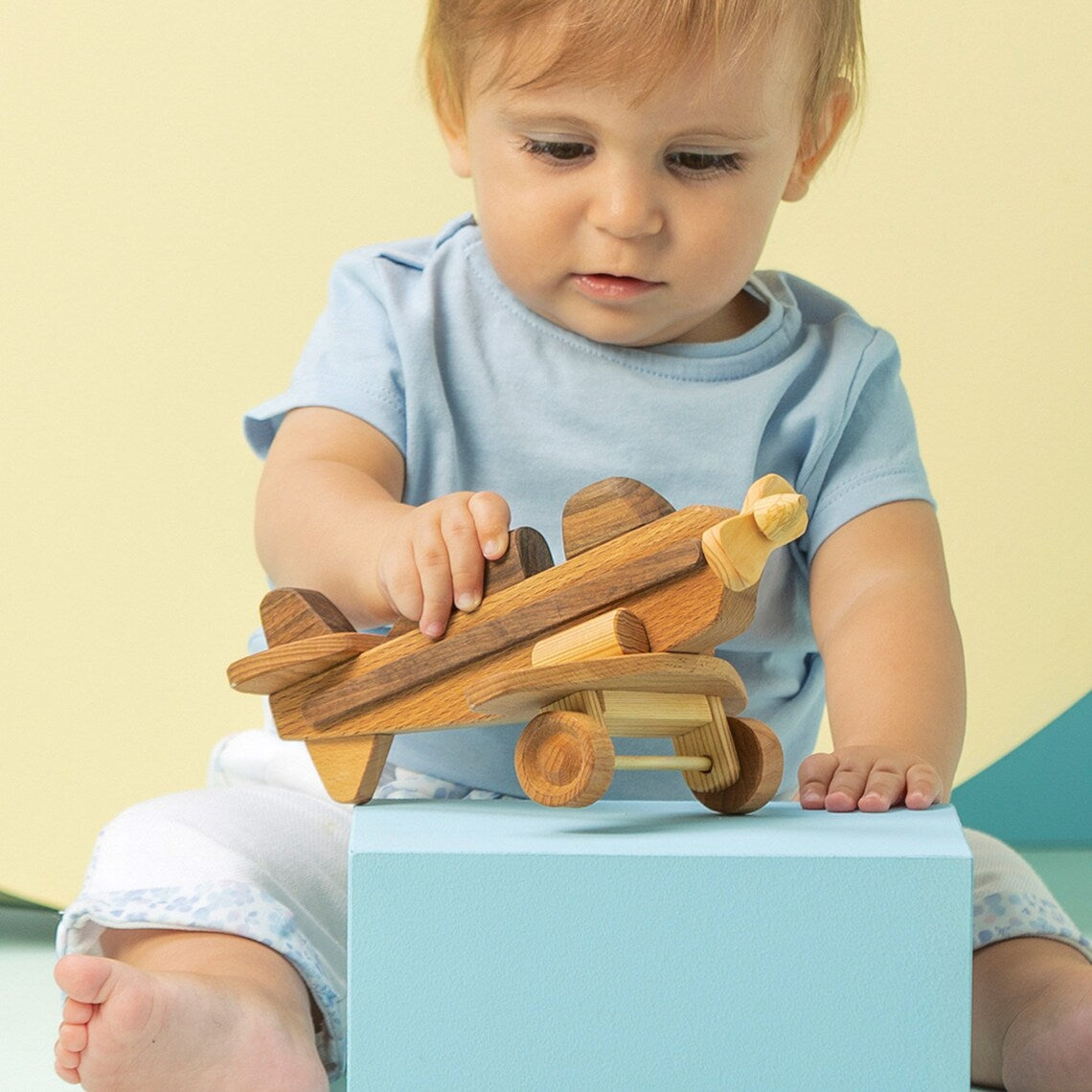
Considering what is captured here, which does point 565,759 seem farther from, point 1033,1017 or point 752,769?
point 1033,1017

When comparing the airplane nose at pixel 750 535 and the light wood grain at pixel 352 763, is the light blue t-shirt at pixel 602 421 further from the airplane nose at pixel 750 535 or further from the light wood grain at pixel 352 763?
the airplane nose at pixel 750 535

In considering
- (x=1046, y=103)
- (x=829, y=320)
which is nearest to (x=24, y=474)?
(x=829, y=320)

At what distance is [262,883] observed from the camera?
95 centimetres

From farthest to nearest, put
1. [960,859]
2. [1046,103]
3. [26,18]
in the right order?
[1046,103], [26,18], [960,859]

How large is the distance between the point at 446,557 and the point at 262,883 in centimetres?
23

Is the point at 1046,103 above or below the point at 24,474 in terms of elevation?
above

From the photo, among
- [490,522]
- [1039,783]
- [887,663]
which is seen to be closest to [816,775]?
[887,663]

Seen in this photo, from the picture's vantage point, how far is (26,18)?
1.74 metres

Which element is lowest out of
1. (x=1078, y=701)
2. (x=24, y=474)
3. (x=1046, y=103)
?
(x=1078, y=701)

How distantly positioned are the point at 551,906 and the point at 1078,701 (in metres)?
1.45

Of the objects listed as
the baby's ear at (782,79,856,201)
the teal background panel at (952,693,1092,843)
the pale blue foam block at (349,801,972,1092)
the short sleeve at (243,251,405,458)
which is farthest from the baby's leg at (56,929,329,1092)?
the teal background panel at (952,693,1092,843)

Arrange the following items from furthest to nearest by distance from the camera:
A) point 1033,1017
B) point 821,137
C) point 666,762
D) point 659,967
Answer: point 821,137 → point 1033,1017 → point 666,762 → point 659,967

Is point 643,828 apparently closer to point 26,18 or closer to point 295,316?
point 295,316

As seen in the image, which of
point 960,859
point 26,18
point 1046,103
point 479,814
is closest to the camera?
point 960,859
